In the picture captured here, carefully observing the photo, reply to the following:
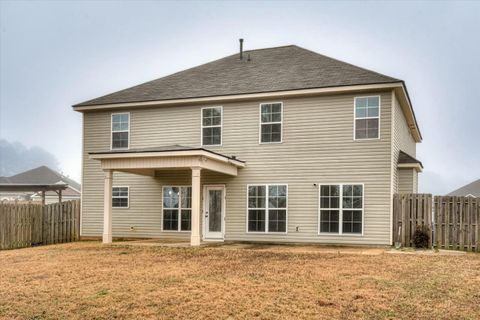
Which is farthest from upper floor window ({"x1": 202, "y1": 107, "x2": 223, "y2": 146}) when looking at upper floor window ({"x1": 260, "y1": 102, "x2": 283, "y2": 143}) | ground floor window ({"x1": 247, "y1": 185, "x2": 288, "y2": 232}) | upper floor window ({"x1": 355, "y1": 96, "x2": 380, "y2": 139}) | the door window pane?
upper floor window ({"x1": 355, "y1": 96, "x2": 380, "y2": 139})

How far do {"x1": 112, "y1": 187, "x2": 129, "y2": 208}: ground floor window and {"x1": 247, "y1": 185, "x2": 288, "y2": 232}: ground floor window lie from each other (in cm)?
526

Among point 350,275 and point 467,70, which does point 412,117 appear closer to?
point 350,275

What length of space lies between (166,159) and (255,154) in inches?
136

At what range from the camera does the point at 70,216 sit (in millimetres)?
19469

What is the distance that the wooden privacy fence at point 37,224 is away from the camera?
1667cm

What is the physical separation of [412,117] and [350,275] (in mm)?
11996

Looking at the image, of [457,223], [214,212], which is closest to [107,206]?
[214,212]

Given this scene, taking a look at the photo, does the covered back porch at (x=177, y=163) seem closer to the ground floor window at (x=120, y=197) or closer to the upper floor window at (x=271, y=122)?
the upper floor window at (x=271, y=122)

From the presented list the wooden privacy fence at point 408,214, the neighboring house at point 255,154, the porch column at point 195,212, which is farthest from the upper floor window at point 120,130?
the wooden privacy fence at point 408,214

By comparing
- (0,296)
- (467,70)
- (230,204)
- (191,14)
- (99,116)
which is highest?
(467,70)

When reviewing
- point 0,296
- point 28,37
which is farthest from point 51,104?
point 0,296

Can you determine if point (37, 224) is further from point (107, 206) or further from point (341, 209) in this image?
point (341, 209)

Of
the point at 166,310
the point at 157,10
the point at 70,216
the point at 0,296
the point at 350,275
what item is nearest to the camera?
the point at 166,310

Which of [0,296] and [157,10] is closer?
[0,296]
